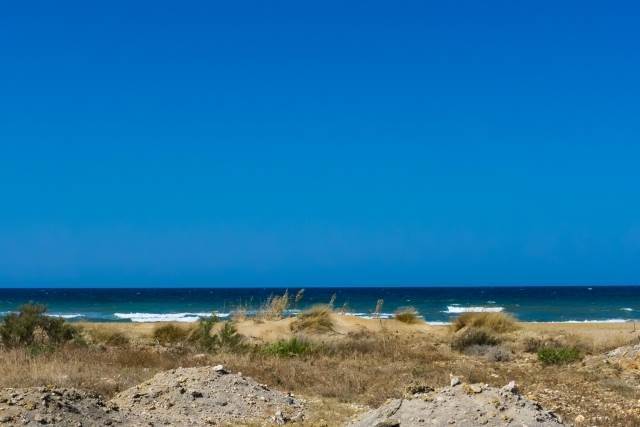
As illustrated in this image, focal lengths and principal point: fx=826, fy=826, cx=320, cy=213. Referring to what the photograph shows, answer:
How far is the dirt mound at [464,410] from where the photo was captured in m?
8.28

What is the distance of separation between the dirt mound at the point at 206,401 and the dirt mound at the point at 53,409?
40 centimetres

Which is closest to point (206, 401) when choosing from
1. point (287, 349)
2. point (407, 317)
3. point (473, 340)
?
point (287, 349)

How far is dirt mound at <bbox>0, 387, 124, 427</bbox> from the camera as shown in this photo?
833cm

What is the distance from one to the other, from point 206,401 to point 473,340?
1007 cm

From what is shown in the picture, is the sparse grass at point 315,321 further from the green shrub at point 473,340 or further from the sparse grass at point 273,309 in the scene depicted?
the green shrub at point 473,340

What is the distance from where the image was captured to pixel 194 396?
34.0ft

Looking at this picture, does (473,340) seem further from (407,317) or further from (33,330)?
(33,330)

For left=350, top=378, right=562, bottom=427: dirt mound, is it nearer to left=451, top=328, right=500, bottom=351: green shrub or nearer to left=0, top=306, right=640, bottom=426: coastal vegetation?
left=0, top=306, right=640, bottom=426: coastal vegetation

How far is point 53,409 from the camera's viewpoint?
8.59 meters

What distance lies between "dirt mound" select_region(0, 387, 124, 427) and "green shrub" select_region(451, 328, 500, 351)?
1088cm

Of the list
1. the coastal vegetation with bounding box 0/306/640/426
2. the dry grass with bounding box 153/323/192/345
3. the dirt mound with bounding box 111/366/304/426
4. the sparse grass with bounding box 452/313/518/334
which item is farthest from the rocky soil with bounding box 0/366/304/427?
the sparse grass with bounding box 452/313/518/334

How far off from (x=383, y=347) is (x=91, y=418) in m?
9.59

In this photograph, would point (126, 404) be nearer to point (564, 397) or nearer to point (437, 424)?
point (437, 424)

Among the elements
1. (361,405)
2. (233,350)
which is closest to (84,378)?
(361,405)
